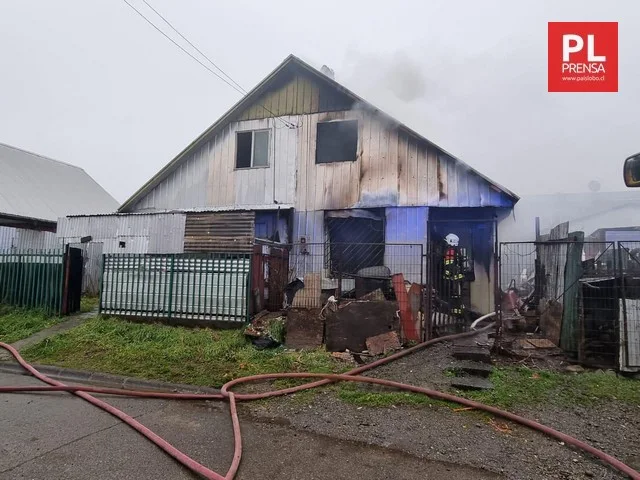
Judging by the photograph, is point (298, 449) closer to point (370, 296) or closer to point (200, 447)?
point (200, 447)

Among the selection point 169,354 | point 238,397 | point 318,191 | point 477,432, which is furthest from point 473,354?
point 318,191

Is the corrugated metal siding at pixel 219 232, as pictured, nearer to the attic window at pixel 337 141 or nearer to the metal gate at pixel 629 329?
the attic window at pixel 337 141

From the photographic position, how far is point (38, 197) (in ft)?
71.5

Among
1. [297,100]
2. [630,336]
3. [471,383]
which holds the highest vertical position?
[297,100]

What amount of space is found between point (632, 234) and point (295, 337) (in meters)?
16.4

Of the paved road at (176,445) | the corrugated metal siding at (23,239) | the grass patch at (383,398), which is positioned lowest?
the paved road at (176,445)

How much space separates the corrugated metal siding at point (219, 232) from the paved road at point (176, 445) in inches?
232

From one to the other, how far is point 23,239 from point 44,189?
22.0 ft

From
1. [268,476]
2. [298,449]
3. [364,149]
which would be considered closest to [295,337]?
[298,449]

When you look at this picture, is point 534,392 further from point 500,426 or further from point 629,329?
point 629,329

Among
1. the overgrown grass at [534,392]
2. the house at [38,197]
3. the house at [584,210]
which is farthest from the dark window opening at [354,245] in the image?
the house at [584,210]

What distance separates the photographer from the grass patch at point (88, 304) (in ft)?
34.2

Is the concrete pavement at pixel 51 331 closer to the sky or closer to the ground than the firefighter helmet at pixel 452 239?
closer to the ground

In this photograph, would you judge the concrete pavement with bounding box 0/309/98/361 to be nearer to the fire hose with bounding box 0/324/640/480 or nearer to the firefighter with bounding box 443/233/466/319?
the fire hose with bounding box 0/324/640/480
